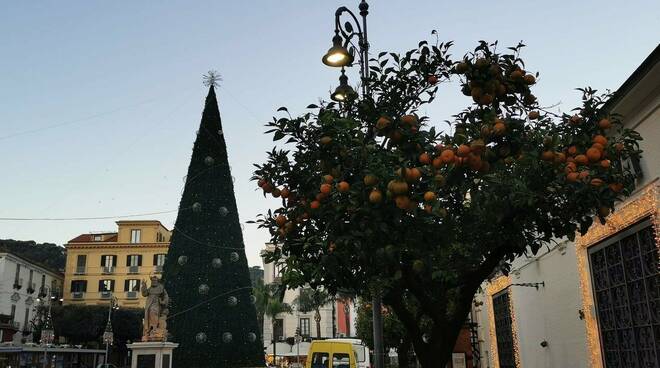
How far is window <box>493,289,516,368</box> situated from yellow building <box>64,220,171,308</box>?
50.1 m

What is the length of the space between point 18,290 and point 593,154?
58848 millimetres

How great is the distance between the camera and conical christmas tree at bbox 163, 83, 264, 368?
2170cm

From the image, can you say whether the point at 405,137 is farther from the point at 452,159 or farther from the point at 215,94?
the point at 215,94

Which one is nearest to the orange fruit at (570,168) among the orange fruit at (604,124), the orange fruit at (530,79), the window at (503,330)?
the orange fruit at (604,124)

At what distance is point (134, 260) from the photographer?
217 feet

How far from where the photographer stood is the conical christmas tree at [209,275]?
21.7 m

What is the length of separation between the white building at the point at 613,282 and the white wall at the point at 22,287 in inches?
1913

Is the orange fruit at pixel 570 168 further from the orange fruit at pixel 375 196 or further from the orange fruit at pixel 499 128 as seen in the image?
the orange fruit at pixel 375 196

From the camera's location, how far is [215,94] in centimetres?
2503

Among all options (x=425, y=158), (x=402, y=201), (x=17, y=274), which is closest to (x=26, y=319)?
(x=17, y=274)

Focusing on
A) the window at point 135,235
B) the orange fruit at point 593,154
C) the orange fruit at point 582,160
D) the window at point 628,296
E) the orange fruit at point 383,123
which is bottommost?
the window at point 628,296

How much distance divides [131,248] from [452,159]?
66.3m

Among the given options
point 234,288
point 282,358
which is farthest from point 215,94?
point 282,358

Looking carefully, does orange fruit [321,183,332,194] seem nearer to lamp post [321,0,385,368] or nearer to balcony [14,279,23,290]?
lamp post [321,0,385,368]
